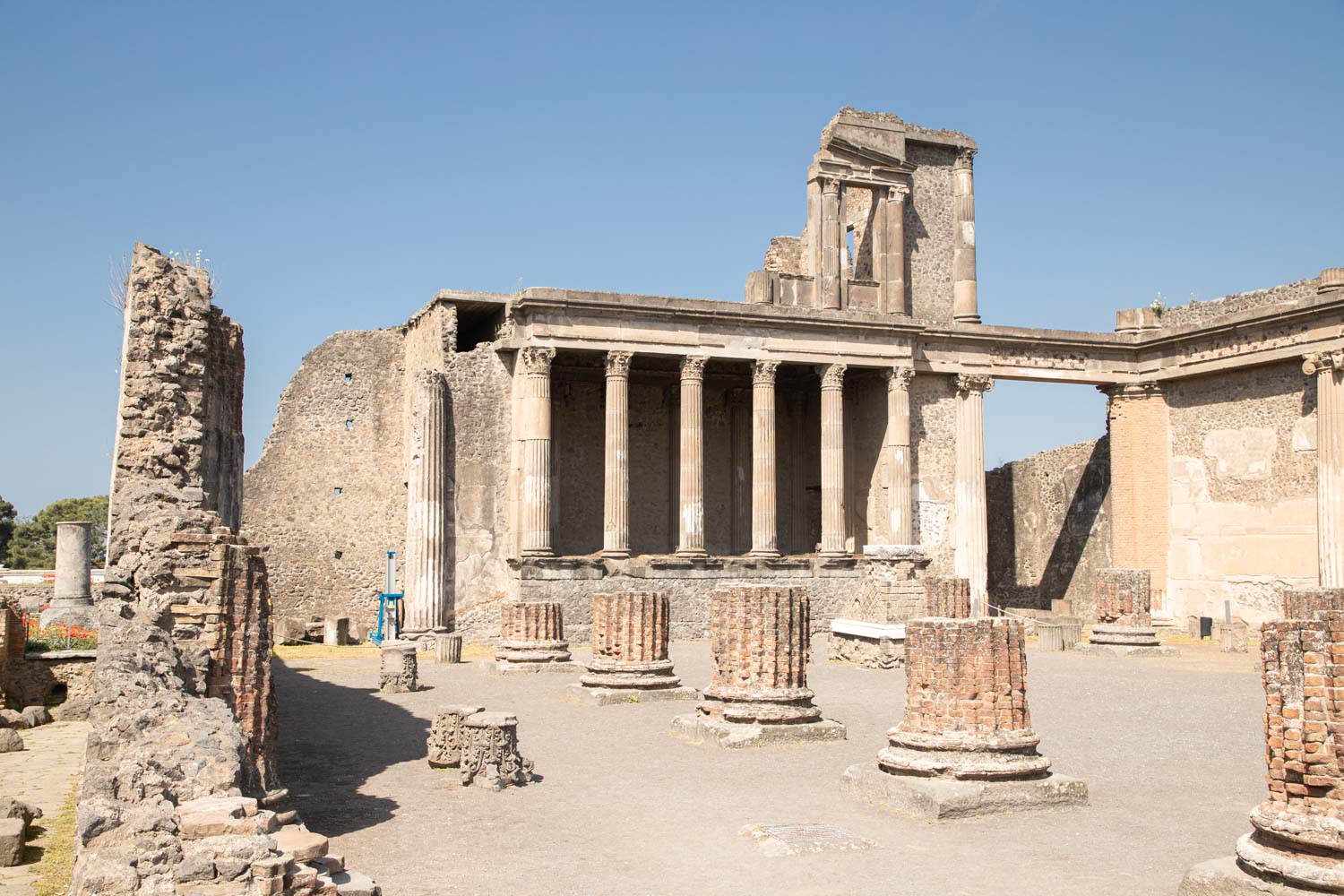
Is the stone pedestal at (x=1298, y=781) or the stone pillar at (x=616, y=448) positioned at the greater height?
the stone pillar at (x=616, y=448)

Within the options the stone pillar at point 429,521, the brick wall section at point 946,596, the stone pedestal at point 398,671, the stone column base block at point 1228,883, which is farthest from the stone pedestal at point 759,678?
the stone pillar at point 429,521

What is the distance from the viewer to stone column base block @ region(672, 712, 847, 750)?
1137 centimetres

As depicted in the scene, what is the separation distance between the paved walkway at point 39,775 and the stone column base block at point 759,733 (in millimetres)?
5351

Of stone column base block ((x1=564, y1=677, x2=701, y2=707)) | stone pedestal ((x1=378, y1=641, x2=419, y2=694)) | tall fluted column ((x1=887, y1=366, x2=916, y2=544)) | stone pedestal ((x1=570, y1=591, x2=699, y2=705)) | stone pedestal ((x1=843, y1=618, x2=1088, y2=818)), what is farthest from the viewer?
tall fluted column ((x1=887, y1=366, x2=916, y2=544))

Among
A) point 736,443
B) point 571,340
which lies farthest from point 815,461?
point 571,340

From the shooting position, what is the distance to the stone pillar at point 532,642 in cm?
1786

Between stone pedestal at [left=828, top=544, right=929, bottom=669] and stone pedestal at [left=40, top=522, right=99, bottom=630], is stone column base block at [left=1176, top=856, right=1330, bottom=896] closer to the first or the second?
stone pedestal at [left=828, top=544, right=929, bottom=669]

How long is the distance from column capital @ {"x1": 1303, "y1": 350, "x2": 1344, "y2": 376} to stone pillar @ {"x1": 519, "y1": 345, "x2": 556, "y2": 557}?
14982 mm

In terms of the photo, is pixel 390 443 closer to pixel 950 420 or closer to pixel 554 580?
pixel 554 580

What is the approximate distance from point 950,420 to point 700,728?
18.6 m

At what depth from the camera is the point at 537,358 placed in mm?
24844

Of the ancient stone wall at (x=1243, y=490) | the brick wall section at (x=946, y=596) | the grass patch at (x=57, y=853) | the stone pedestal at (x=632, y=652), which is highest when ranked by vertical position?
the ancient stone wall at (x=1243, y=490)

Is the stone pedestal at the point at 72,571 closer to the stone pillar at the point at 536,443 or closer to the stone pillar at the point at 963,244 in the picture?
the stone pillar at the point at 536,443

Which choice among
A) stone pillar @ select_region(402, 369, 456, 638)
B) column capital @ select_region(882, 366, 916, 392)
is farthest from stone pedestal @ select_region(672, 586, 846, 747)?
column capital @ select_region(882, 366, 916, 392)
